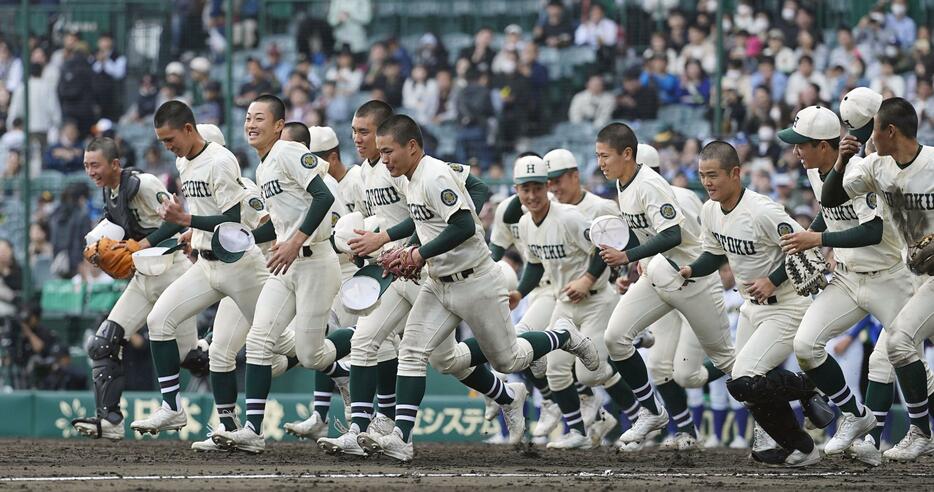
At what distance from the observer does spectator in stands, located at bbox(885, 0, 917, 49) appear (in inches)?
691

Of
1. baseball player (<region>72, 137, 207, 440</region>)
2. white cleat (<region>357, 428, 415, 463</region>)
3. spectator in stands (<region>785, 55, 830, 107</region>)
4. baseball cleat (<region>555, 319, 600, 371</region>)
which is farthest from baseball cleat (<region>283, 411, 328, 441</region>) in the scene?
spectator in stands (<region>785, 55, 830, 107</region>)

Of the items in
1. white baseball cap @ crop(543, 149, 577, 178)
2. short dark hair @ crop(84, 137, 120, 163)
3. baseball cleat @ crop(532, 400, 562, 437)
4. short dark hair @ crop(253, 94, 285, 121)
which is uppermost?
short dark hair @ crop(253, 94, 285, 121)

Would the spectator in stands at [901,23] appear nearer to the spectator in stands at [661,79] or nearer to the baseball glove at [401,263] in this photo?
the spectator in stands at [661,79]

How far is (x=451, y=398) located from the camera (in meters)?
15.4

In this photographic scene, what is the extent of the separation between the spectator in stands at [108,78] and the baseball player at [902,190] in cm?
1157

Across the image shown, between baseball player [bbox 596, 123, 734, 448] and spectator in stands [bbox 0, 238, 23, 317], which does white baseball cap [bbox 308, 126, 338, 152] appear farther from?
spectator in stands [bbox 0, 238, 23, 317]

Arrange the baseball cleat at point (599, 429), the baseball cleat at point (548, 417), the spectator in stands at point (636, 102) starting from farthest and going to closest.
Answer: the spectator in stands at point (636, 102), the baseball cleat at point (548, 417), the baseball cleat at point (599, 429)

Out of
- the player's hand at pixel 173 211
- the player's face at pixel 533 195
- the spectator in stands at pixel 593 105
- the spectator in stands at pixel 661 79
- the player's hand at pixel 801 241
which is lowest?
the player's hand at pixel 801 241

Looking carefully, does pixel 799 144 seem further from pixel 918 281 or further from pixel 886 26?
pixel 886 26

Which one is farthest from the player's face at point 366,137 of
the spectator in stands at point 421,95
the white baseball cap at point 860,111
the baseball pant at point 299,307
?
the spectator in stands at point 421,95

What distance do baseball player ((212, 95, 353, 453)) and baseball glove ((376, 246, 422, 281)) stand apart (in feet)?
3.93

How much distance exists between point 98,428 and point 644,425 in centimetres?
417

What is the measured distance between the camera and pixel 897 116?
908cm

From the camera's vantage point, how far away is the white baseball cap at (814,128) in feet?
31.5
